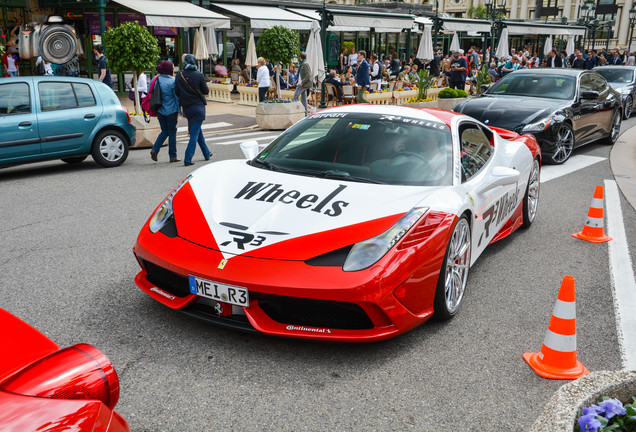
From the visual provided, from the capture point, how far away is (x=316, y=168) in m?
4.48

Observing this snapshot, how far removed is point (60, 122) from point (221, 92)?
12.9 m

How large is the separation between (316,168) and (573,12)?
11162cm

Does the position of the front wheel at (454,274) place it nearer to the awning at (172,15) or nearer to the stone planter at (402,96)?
the stone planter at (402,96)

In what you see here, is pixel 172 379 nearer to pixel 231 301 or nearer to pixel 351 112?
pixel 231 301

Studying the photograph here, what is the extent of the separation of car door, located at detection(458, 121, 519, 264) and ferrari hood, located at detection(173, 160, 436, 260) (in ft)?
1.91

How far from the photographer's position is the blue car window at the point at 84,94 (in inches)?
372

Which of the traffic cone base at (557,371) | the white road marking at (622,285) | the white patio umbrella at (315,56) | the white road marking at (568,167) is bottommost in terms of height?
the white road marking at (568,167)

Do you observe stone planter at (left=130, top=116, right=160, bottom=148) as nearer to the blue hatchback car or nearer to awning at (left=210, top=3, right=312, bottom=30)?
the blue hatchback car

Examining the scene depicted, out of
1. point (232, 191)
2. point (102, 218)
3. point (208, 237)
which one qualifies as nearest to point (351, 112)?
point (232, 191)

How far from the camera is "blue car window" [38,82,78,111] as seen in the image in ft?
29.6

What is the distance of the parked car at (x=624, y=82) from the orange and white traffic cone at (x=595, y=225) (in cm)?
1223

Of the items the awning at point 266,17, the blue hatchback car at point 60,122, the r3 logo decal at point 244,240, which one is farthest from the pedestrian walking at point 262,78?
the r3 logo decal at point 244,240

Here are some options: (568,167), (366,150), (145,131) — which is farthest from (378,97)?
(366,150)

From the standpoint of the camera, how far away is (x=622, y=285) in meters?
4.82
